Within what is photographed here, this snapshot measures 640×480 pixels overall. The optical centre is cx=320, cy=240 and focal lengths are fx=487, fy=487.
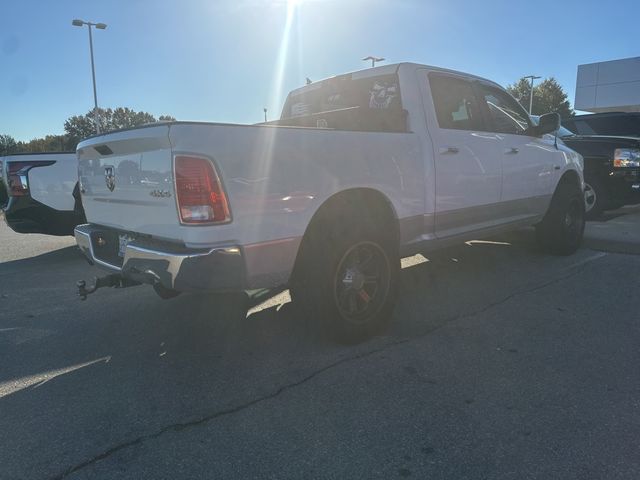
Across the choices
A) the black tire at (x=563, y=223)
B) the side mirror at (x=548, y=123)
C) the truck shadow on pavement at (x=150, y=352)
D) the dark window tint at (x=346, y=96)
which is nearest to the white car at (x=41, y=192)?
the truck shadow on pavement at (x=150, y=352)

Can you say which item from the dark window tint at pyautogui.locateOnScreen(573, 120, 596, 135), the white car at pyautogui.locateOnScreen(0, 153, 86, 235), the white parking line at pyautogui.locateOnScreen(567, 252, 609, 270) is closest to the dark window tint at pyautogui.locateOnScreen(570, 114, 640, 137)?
the dark window tint at pyautogui.locateOnScreen(573, 120, 596, 135)

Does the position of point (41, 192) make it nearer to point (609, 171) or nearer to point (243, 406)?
point (243, 406)

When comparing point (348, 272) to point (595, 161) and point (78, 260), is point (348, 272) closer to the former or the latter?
point (78, 260)

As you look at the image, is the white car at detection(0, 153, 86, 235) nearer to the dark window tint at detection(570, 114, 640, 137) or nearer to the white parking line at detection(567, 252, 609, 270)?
the white parking line at detection(567, 252, 609, 270)

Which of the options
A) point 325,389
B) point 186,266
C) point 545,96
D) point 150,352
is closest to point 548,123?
point 325,389

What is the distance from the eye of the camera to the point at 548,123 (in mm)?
5074

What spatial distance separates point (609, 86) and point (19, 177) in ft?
122

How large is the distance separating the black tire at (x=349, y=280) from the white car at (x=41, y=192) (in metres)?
4.37

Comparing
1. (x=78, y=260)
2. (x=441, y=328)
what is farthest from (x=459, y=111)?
(x=78, y=260)

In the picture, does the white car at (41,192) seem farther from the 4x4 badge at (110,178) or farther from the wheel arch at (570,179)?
the wheel arch at (570,179)

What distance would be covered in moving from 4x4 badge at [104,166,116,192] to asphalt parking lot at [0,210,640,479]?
1186mm

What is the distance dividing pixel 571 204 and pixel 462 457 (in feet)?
15.1

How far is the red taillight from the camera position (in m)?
2.63

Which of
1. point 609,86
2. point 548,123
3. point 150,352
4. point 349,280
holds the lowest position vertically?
point 150,352
